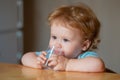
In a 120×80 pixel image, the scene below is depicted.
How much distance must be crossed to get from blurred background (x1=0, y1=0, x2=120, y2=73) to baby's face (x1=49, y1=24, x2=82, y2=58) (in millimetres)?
1918

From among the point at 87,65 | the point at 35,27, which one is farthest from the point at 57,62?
the point at 35,27

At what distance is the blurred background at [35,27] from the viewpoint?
317 cm

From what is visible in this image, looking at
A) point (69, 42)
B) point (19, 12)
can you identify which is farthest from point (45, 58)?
point (19, 12)

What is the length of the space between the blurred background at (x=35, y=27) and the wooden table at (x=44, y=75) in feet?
6.79

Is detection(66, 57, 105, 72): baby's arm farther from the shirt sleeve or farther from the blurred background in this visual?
the blurred background

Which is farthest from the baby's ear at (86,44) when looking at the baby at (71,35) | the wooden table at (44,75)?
the wooden table at (44,75)

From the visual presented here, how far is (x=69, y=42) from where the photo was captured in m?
1.25

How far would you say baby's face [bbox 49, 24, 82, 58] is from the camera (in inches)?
48.3

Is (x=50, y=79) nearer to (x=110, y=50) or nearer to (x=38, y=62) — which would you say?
(x=38, y=62)

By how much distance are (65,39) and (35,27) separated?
7.93 ft

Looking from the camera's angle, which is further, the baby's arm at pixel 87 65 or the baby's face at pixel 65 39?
the baby's face at pixel 65 39

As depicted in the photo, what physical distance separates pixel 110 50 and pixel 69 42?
2.19m

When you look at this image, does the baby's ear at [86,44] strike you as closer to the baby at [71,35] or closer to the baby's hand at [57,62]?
the baby at [71,35]

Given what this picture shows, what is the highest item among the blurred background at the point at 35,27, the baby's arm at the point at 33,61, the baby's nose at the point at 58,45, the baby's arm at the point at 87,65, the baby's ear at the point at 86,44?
the baby's nose at the point at 58,45
